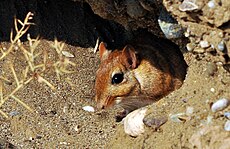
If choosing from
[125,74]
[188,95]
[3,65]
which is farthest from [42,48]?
[188,95]

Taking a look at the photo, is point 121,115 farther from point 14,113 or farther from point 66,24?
point 66,24

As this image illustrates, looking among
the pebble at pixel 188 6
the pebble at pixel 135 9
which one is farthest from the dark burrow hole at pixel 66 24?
the pebble at pixel 188 6

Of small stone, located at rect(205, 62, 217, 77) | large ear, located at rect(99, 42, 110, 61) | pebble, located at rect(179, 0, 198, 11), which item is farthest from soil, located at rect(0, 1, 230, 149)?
large ear, located at rect(99, 42, 110, 61)

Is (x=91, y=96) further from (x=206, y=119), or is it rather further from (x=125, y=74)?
(x=206, y=119)

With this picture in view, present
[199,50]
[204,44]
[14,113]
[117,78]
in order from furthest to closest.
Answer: [117,78] → [14,113] → [199,50] → [204,44]

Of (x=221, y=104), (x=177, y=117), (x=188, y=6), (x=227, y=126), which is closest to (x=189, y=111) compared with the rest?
(x=177, y=117)

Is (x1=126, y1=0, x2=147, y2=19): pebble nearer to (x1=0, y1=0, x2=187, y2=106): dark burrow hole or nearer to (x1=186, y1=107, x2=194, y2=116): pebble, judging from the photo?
(x1=0, y1=0, x2=187, y2=106): dark burrow hole
